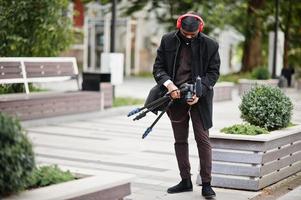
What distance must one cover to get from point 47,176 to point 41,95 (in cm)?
901

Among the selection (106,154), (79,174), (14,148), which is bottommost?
(106,154)

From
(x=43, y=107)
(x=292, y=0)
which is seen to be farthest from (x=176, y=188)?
(x=292, y=0)

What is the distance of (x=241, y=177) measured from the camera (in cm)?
740

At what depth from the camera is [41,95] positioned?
45.4ft

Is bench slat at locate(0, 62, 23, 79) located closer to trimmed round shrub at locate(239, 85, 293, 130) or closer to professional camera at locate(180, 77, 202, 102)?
trimmed round shrub at locate(239, 85, 293, 130)

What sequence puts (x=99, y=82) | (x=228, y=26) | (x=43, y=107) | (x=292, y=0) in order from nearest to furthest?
(x=43, y=107) → (x=99, y=82) → (x=292, y=0) → (x=228, y=26)

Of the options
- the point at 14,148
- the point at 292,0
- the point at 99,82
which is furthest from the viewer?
the point at 292,0

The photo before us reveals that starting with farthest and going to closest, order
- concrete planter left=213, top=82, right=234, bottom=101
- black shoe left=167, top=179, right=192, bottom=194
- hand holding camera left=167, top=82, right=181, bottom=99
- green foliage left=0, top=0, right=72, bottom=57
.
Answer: concrete planter left=213, top=82, right=234, bottom=101
green foliage left=0, top=0, right=72, bottom=57
black shoe left=167, top=179, right=192, bottom=194
hand holding camera left=167, top=82, right=181, bottom=99

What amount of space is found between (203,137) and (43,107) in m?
7.11

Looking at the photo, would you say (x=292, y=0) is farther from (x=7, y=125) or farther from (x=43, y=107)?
(x=7, y=125)

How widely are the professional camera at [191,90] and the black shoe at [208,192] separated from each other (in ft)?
3.08

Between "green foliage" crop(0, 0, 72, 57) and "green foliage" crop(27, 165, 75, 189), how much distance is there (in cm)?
1074

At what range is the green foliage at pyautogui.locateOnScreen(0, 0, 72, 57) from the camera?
15.6 meters

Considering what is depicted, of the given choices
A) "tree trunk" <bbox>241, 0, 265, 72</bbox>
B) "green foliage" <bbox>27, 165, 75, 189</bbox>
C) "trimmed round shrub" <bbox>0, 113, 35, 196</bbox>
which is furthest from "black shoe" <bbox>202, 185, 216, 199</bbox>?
"tree trunk" <bbox>241, 0, 265, 72</bbox>
